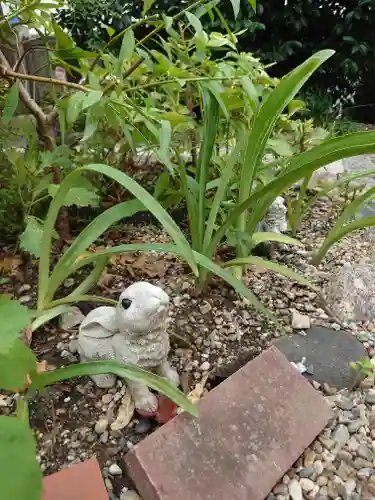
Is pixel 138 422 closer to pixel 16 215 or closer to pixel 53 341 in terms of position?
pixel 53 341

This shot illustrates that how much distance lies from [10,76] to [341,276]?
3.11ft

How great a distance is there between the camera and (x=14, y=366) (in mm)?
567

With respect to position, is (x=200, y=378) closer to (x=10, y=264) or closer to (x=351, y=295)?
(x=351, y=295)

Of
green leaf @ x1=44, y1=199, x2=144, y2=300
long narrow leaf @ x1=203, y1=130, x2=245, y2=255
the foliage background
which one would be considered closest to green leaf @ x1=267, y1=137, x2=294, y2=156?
long narrow leaf @ x1=203, y1=130, x2=245, y2=255

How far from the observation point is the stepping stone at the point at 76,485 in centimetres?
71

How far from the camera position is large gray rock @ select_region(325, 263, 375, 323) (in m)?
1.22

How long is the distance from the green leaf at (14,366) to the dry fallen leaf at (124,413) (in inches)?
13.5

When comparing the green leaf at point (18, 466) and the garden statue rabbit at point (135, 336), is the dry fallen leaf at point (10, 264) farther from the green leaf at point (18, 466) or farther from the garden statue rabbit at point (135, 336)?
the green leaf at point (18, 466)

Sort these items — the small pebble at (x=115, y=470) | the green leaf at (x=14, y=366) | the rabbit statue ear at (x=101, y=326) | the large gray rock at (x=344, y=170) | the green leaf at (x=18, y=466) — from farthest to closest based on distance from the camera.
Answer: the large gray rock at (x=344, y=170) < the rabbit statue ear at (x=101, y=326) < the small pebble at (x=115, y=470) < the green leaf at (x=14, y=366) < the green leaf at (x=18, y=466)

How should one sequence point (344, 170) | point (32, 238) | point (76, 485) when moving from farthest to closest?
point (344, 170), point (32, 238), point (76, 485)

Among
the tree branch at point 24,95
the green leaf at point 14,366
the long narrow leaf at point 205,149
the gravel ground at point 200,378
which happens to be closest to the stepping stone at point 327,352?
the gravel ground at point 200,378

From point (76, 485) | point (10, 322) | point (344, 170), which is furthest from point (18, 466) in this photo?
point (344, 170)

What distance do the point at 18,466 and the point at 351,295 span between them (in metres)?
1.00

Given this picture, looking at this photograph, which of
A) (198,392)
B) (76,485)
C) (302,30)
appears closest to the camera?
(76,485)
